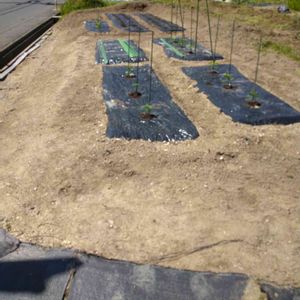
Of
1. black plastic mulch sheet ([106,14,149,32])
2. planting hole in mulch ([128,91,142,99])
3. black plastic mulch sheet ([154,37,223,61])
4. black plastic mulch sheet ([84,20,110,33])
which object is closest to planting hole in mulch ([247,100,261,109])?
planting hole in mulch ([128,91,142,99])

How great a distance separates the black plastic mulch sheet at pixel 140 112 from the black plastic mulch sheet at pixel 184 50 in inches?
53.9

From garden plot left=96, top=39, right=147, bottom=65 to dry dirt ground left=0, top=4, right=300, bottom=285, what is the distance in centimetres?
143

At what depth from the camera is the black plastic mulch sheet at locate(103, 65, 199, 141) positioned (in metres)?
3.82

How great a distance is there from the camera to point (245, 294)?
211cm

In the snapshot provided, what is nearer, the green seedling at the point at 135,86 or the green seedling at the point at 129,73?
the green seedling at the point at 135,86

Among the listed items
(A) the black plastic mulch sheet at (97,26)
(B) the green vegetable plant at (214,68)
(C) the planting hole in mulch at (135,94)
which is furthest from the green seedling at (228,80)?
(A) the black plastic mulch sheet at (97,26)

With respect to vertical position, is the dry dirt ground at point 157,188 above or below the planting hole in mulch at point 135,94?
below

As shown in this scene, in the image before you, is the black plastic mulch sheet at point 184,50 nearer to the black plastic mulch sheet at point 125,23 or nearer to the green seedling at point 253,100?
the black plastic mulch sheet at point 125,23

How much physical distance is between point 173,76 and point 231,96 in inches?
48.7

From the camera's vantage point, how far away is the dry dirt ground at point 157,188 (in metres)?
2.47

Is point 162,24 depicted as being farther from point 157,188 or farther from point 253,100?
point 157,188

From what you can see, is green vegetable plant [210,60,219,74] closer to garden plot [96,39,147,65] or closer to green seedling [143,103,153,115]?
garden plot [96,39,147,65]

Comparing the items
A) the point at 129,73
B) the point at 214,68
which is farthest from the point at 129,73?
the point at 214,68

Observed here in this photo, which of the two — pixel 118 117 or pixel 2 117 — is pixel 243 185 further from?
pixel 2 117
